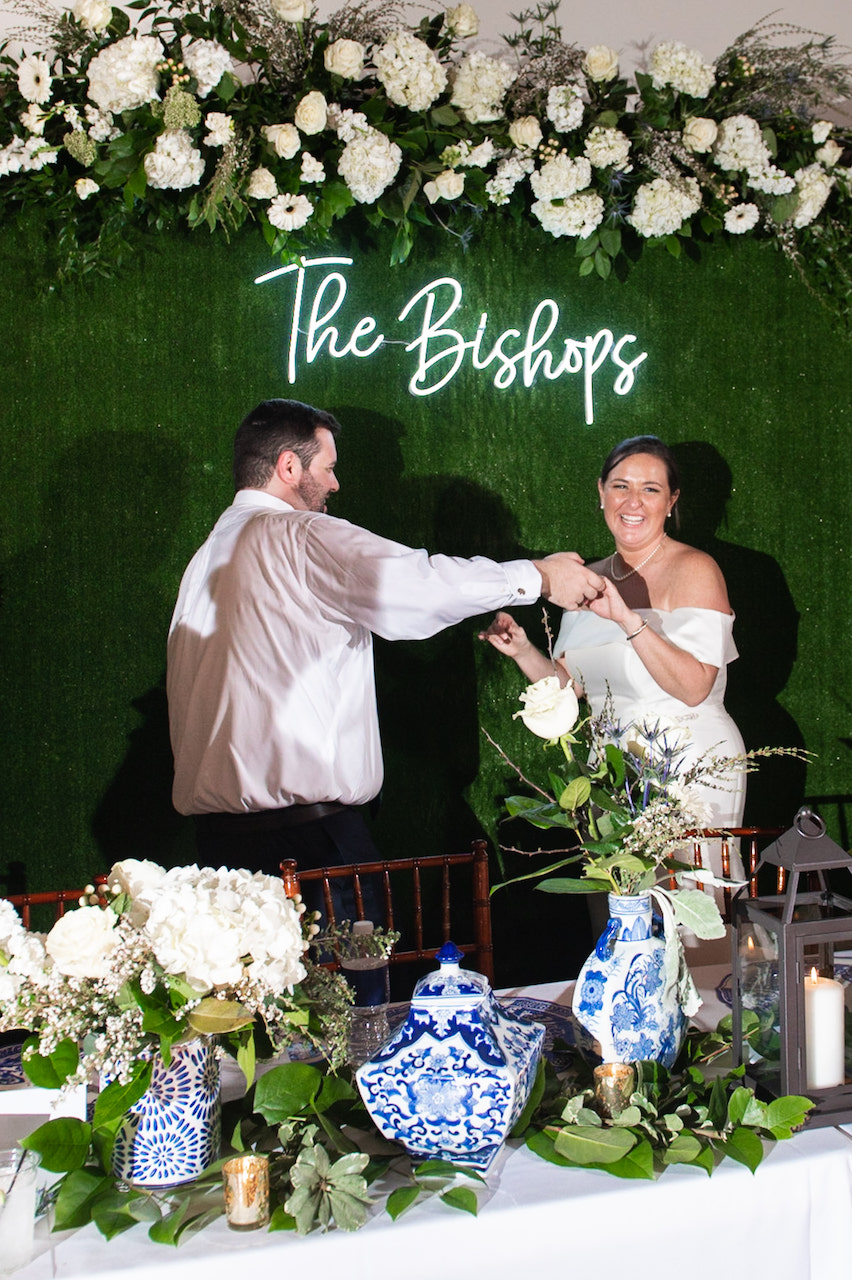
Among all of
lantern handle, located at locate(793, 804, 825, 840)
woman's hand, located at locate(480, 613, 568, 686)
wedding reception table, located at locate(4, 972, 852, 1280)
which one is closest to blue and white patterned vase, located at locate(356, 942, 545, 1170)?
wedding reception table, located at locate(4, 972, 852, 1280)

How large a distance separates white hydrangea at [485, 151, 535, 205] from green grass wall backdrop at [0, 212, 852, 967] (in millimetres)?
139

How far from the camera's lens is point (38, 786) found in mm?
2678

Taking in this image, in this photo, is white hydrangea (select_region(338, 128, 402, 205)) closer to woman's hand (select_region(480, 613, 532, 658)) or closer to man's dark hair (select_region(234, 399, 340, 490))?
man's dark hair (select_region(234, 399, 340, 490))

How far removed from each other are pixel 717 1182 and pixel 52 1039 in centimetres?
71

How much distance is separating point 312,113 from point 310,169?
0.40ft

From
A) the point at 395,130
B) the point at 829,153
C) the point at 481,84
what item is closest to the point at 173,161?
the point at 395,130

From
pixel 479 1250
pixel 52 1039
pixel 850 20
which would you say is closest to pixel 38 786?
pixel 52 1039

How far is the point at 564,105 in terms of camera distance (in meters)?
2.75

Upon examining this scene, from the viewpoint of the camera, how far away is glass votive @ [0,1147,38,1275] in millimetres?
1035

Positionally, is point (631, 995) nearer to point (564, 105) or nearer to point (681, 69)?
point (564, 105)

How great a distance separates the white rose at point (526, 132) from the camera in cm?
272

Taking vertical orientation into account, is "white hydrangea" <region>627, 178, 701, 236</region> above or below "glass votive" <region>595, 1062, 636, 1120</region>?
above

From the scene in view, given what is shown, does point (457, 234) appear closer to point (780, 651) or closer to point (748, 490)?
point (748, 490)

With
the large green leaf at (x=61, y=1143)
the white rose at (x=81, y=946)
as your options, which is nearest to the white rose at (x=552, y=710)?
the white rose at (x=81, y=946)
